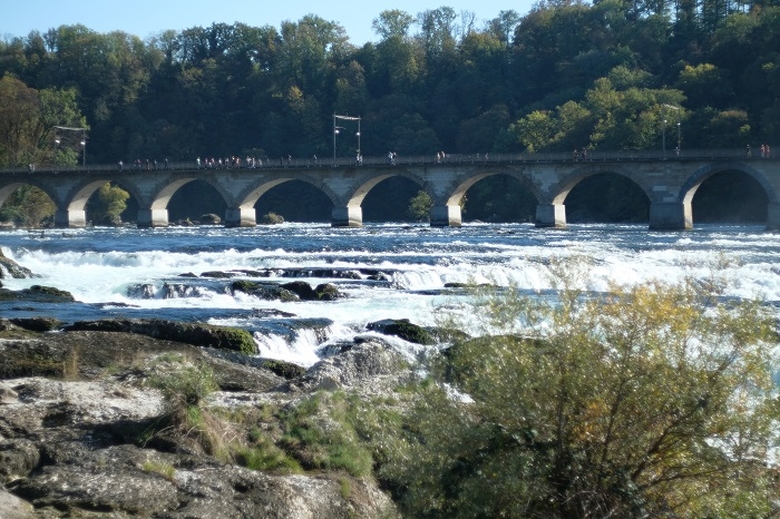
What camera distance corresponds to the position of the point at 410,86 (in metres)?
117

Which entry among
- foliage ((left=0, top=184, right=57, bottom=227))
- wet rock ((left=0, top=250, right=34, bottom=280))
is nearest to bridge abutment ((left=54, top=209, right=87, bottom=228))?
foliage ((left=0, top=184, right=57, bottom=227))

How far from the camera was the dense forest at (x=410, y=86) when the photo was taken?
84875mm

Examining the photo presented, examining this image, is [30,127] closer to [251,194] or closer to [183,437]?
[251,194]

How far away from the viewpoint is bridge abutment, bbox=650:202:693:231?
67.9m

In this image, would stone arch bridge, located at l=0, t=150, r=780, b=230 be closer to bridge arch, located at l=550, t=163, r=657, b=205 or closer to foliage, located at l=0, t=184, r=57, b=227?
bridge arch, located at l=550, t=163, r=657, b=205

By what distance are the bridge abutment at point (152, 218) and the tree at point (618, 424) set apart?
251 feet

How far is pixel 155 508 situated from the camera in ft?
30.1

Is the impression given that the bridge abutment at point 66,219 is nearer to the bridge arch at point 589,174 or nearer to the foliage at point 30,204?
the foliage at point 30,204

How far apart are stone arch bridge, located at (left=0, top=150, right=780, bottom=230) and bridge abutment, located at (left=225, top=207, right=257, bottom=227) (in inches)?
2.7

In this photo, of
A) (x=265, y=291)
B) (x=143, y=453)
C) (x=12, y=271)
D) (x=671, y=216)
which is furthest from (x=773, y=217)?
(x=143, y=453)

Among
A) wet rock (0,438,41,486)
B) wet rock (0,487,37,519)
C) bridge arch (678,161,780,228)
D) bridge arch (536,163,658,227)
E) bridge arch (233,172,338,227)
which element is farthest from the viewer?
bridge arch (233,172,338,227)

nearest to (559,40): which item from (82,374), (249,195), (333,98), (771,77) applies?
(333,98)

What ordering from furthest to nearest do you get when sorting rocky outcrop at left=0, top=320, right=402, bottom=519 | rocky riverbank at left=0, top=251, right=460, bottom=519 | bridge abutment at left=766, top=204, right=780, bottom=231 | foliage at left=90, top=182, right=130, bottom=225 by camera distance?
foliage at left=90, top=182, right=130, bottom=225, bridge abutment at left=766, top=204, right=780, bottom=231, rocky riverbank at left=0, top=251, right=460, bottom=519, rocky outcrop at left=0, top=320, right=402, bottom=519

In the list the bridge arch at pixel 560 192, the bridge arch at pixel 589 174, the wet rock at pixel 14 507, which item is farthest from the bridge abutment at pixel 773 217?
the wet rock at pixel 14 507
